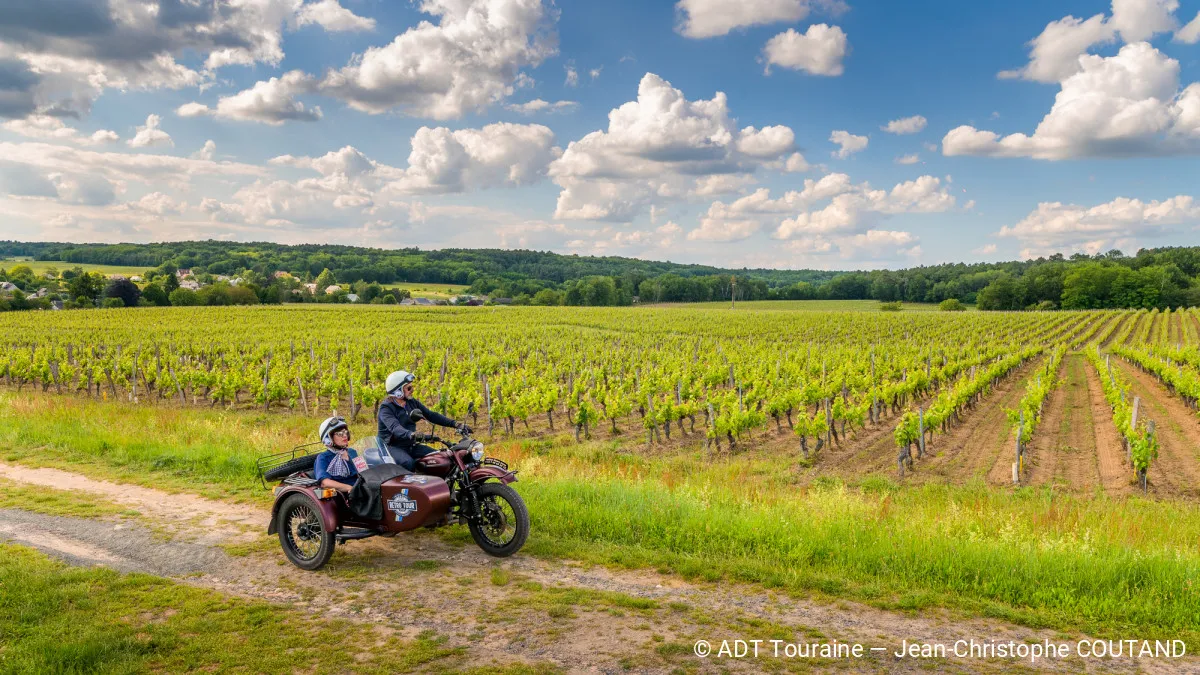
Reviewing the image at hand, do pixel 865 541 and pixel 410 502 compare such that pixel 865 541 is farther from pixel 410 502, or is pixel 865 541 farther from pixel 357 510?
pixel 357 510

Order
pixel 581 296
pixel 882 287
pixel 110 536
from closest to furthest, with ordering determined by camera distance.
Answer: pixel 110 536 → pixel 581 296 → pixel 882 287

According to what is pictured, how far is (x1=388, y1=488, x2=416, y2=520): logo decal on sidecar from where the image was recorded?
672 cm

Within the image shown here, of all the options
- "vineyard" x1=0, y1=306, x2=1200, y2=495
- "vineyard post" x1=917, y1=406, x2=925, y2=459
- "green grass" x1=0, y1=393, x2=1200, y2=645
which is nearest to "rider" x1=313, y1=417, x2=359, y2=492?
"green grass" x1=0, y1=393, x2=1200, y2=645

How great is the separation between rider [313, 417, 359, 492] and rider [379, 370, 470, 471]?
1.23ft

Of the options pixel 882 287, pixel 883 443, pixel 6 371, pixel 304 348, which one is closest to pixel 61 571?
pixel 883 443

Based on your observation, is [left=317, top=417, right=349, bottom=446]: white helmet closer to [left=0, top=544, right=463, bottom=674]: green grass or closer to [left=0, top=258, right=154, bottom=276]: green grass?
[left=0, top=544, right=463, bottom=674]: green grass

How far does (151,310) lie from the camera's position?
7244 cm

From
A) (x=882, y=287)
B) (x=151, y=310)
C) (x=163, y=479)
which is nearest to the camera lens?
(x=163, y=479)

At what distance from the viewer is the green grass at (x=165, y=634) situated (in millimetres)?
4723

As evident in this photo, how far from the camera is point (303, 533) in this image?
269 inches

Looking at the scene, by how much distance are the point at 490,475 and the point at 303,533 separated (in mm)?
1916

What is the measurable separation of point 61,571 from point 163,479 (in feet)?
13.3

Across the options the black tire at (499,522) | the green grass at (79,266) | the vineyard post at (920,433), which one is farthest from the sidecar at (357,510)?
the green grass at (79,266)

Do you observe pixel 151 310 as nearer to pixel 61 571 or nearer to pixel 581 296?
pixel 581 296
